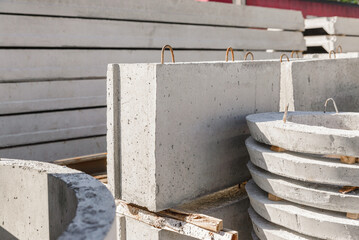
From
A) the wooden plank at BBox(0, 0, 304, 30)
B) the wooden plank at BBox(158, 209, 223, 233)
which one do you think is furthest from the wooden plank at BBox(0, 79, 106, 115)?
the wooden plank at BBox(158, 209, 223, 233)

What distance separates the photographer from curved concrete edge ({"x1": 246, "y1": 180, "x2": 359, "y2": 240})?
2359mm

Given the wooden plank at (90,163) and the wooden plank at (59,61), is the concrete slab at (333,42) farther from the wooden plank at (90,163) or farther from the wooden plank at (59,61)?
the wooden plank at (90,163)

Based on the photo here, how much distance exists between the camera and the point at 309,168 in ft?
7.87

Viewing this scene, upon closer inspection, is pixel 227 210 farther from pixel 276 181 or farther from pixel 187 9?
pixel 187 9

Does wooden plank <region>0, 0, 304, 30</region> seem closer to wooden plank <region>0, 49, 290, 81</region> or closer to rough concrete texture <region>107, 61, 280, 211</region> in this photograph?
wooden plank <region>0, 49, 290, 81</region>

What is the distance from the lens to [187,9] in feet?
18.2

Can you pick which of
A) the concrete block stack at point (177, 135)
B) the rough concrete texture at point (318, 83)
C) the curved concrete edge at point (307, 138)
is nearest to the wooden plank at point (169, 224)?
the concrete block stack at point (177, 135)

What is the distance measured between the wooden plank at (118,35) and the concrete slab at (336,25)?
1.33 m

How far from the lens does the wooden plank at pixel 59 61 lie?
13.3 feet

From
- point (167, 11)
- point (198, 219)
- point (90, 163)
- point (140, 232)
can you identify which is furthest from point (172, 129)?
point (167, 11)

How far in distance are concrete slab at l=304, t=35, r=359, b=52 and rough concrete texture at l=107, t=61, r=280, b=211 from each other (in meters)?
4.81

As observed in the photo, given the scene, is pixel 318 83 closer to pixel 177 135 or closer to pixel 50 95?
pixel 177 135

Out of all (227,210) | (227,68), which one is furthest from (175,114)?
(227,210)

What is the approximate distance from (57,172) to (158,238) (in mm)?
859
